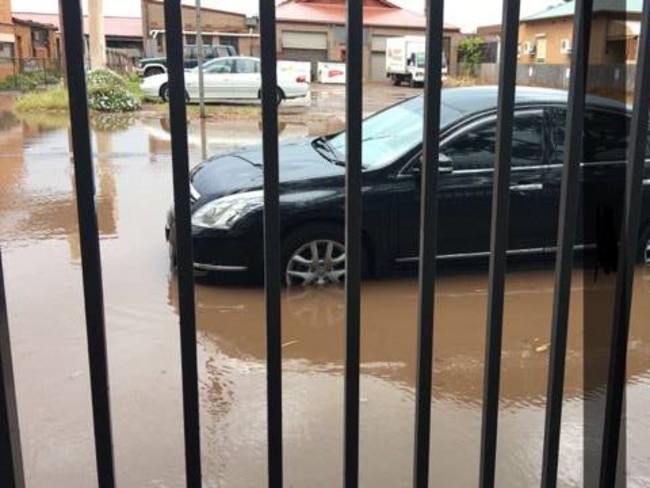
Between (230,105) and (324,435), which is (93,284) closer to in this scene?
(324,435)

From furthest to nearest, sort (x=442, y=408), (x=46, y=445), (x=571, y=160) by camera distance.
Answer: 1. (x=442, y=408)
2. (x=46, y=445)
3. (x=571, y=160)

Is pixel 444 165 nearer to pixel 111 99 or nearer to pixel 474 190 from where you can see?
pixel 474 190

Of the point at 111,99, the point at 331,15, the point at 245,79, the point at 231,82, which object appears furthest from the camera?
the point at 331,15

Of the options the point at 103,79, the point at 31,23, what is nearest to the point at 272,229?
the point at 103,79

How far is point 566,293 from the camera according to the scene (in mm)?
1649

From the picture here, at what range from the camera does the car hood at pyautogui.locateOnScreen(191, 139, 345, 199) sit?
5.44 metres

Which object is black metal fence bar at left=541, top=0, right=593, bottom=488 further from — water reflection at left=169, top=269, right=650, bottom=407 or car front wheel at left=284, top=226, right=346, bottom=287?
car front wheel at left=284, top=226, right=346, bottom=287

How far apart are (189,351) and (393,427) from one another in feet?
7.49

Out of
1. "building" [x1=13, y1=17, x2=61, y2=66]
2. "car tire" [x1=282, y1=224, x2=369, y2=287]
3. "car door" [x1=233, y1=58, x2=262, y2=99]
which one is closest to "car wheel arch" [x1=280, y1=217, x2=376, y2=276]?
"car tire" [x1=282, y1=224, x2=369, y2=287]

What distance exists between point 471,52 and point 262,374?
134ft

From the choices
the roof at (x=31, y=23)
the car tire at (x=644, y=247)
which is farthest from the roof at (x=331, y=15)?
the car tire at (x=644, y=247)

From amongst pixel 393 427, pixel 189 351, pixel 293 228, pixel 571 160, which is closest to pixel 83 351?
pixel 293 228

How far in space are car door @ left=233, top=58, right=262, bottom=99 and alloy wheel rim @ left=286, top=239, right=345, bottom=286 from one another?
1816 centimetres

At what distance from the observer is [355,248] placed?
152cm
